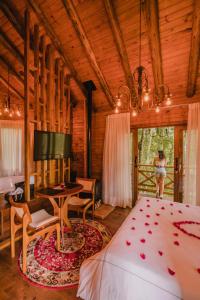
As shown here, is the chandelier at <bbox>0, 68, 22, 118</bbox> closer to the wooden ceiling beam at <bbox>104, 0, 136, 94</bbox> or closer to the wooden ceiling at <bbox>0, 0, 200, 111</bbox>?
the wooden ceiling at <bbox>0, 0, 200, 111</bbox>

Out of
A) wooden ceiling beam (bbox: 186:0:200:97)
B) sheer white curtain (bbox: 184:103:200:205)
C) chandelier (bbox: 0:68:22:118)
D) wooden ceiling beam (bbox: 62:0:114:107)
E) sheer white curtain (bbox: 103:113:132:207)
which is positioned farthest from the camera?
sheer white curtain (bbox: 103:113:132:207)

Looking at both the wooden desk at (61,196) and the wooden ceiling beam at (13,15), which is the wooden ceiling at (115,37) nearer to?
Result: the wooden ceiling beam at (13,15)

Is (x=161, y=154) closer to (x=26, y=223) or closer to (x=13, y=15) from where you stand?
(x=26, y=223)

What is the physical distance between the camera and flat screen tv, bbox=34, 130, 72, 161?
2.79 m

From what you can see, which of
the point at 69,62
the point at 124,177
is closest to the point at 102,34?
the point at 69,62

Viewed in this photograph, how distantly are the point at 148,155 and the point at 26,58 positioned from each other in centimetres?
381

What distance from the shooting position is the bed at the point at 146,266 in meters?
1.02

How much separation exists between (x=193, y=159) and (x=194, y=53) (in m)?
1.99

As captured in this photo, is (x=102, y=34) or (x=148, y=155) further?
(x=148, y=155)

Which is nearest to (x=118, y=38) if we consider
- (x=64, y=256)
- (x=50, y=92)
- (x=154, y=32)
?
(x=154, y=32)

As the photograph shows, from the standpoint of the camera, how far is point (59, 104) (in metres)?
3.45

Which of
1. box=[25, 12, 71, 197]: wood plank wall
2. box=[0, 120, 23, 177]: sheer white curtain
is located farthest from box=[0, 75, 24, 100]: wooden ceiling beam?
box=[25, 12, 71, 197]: wood plank wall

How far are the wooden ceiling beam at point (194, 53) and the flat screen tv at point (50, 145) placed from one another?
2825mm

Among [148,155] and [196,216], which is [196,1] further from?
[148,155]
